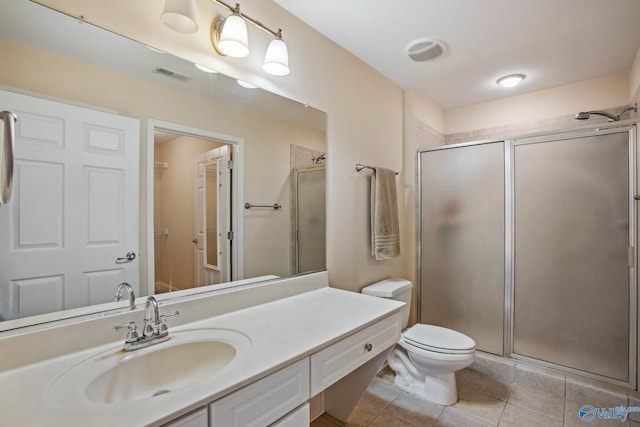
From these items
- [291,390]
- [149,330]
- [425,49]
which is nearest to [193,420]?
[291,390]

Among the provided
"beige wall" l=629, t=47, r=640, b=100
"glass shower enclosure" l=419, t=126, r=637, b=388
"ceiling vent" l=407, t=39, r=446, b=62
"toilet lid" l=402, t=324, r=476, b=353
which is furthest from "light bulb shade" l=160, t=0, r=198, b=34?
"beige wall" l=629, t=47, r=640, b=100

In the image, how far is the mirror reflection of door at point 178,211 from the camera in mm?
1188

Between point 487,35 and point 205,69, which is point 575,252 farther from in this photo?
point 205,69

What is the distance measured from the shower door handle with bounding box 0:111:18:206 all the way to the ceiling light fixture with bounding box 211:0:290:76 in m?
0.80

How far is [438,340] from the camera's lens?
1934 mm

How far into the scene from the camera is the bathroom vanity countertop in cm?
65

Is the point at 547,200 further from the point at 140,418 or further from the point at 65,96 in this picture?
the point at 65,96

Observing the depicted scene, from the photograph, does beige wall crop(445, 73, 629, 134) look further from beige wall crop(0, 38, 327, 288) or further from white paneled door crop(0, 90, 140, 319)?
white paneled door crop(0, 90, 140, 319)

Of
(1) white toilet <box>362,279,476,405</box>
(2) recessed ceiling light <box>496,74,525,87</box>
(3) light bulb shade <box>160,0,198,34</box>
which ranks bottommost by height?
(1) white toilet <box>362,279,476,405</box>

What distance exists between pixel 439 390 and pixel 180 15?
7.89 feet

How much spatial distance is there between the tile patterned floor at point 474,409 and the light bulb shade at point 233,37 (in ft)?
6.63

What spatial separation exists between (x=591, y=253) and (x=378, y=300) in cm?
165

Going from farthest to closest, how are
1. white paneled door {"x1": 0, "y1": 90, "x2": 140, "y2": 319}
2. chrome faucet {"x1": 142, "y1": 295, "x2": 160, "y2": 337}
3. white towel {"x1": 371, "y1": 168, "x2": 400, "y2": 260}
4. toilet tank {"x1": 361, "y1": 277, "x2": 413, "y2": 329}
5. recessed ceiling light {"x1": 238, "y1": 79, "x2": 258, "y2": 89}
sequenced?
white towel {"x1": 371, "y1": 168, "x2": 400, "y2": 260} → toilet tank {"x1": 361, "y1": 277, "x2": 413, "y2": 329} → recessed ceiling light {"x1": 238, "y1": 79, "x2": 258, "y2": 89} → chrome faucet {"x1": 142, "y1": 295, "x2": 160, "y2": 337} → white paneled door {"x1": 0, "y1": 90, "x2": 140, "y2": 319}

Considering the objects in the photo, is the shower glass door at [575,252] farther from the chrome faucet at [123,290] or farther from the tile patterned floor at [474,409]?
the chrome faucet at [123,290]
